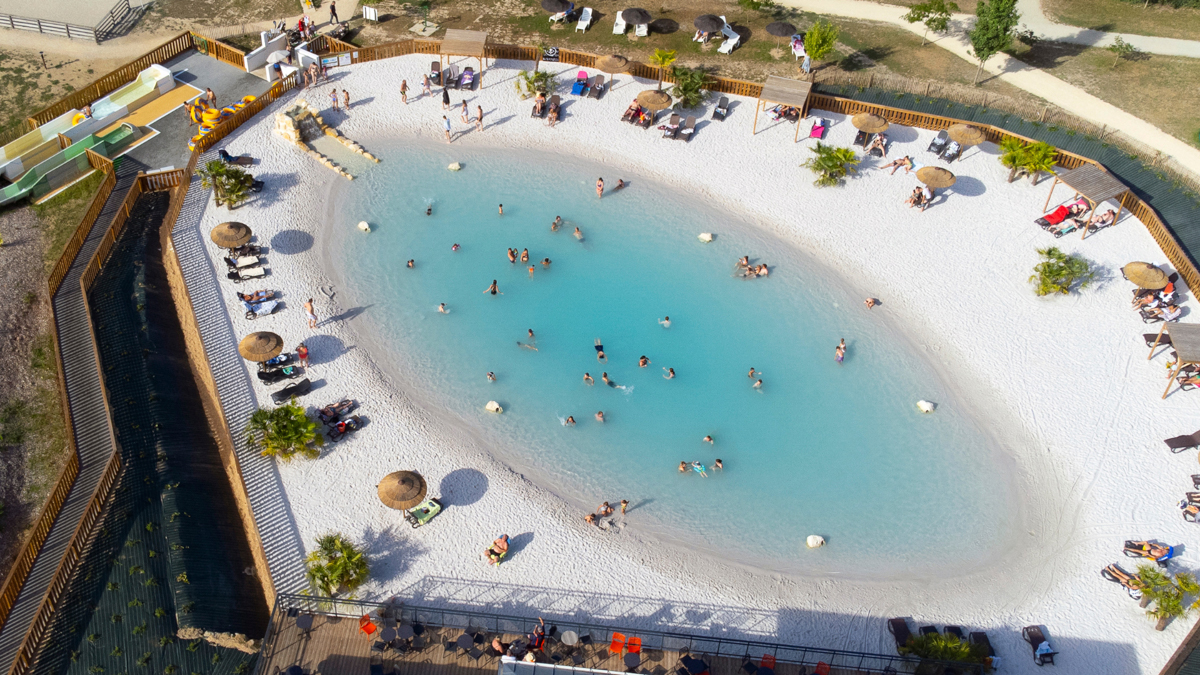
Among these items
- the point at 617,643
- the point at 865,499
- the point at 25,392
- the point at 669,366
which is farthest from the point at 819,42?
the point at 25,392

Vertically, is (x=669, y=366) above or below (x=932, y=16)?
below

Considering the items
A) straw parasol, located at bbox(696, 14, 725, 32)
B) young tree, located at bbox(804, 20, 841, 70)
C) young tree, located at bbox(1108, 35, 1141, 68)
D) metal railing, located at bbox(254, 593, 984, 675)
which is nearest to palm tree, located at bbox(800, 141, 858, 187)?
young tree, located at bbox(804, 20, 841, 70)

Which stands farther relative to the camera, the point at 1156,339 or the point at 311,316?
the point at 311,316

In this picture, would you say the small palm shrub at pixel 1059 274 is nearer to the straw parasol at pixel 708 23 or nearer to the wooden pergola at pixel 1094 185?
the wooden pergola at pixel 1094 185

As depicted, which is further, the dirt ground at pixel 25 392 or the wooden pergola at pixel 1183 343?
the wooden pergola at pixel 1183 343

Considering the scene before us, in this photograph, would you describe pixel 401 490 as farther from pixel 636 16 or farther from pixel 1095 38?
pixel 1095 38

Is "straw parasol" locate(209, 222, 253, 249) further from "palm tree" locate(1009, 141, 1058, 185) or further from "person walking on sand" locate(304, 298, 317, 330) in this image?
"palm tree" locate(1009, 141, 1058, 185)

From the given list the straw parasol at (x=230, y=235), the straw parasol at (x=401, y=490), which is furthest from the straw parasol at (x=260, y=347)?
the straw parasol at (x=401, y=490)
